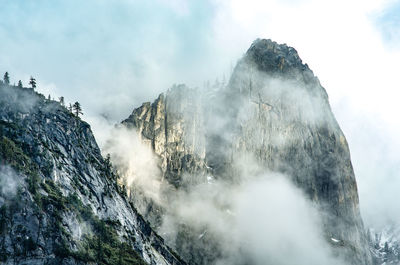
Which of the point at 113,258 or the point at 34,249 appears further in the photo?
the point at 113,258

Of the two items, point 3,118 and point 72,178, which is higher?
point 3,118

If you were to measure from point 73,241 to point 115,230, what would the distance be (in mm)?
34493

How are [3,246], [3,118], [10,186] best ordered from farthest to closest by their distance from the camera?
[3,118] < [10,186] < [3,246]

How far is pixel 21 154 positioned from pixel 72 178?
24.7 meters

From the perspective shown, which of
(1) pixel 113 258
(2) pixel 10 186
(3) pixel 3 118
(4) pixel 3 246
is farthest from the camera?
(3) pixel 3 118

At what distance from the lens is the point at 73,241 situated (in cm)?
16212

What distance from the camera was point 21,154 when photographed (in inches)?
6860

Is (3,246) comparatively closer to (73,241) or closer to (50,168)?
(73,241)

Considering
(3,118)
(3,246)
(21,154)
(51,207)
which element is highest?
(3,118)

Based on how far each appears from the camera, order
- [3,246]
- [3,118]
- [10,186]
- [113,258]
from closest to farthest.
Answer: [3,246] → [10,186] → [113,258] → [3,118]

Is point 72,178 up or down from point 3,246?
up

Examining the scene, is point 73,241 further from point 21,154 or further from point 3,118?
point 3,118

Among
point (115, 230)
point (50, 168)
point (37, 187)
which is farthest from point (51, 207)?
point (115, 230)

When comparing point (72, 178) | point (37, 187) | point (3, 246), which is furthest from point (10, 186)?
point (72, 178)
